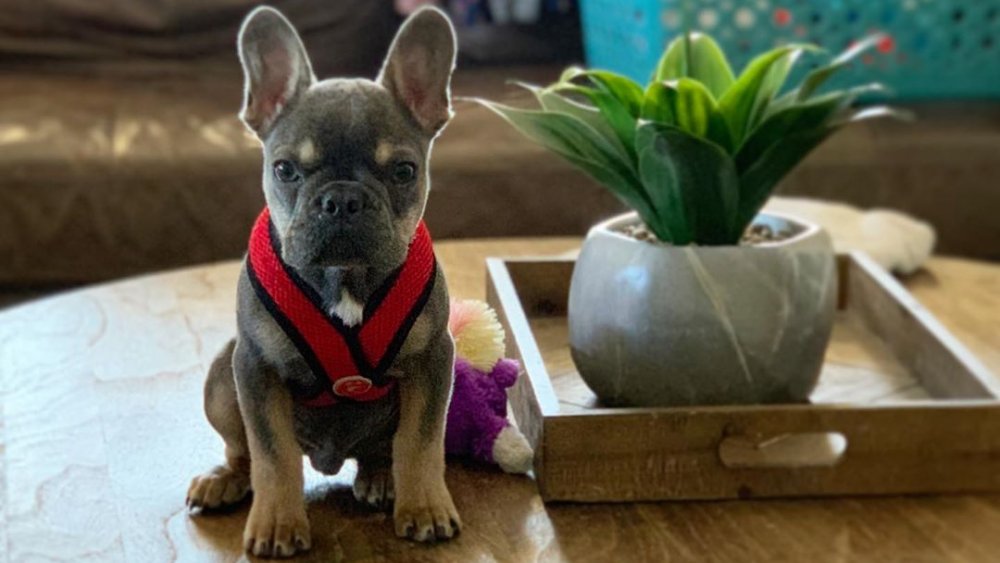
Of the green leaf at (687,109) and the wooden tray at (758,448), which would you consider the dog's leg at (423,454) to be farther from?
the green leaf at (687,109)

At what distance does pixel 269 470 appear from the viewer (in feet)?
2.84

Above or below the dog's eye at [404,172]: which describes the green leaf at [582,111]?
below

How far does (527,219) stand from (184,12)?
0.72m

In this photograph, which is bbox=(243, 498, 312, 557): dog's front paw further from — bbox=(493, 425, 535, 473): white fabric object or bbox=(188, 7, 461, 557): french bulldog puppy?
bbox=(493, 425, 535, 473): white fabric object

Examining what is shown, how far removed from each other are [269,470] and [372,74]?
60.9 inches

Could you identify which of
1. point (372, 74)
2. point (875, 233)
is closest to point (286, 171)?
point (875, 233)

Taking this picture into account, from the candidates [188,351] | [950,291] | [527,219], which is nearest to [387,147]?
[188,351]

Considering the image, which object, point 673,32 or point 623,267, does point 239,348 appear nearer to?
point 623,267

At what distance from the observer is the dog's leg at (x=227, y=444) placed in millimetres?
924

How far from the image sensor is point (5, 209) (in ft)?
6.20

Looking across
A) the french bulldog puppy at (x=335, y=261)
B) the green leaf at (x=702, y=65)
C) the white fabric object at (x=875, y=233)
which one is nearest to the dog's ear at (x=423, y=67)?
the french bulldog puppy at (x=335, y=261)

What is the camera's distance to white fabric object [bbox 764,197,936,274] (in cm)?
154

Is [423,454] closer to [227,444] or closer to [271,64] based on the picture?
[227,444]

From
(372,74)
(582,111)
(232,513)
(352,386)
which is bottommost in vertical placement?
(372,74)
